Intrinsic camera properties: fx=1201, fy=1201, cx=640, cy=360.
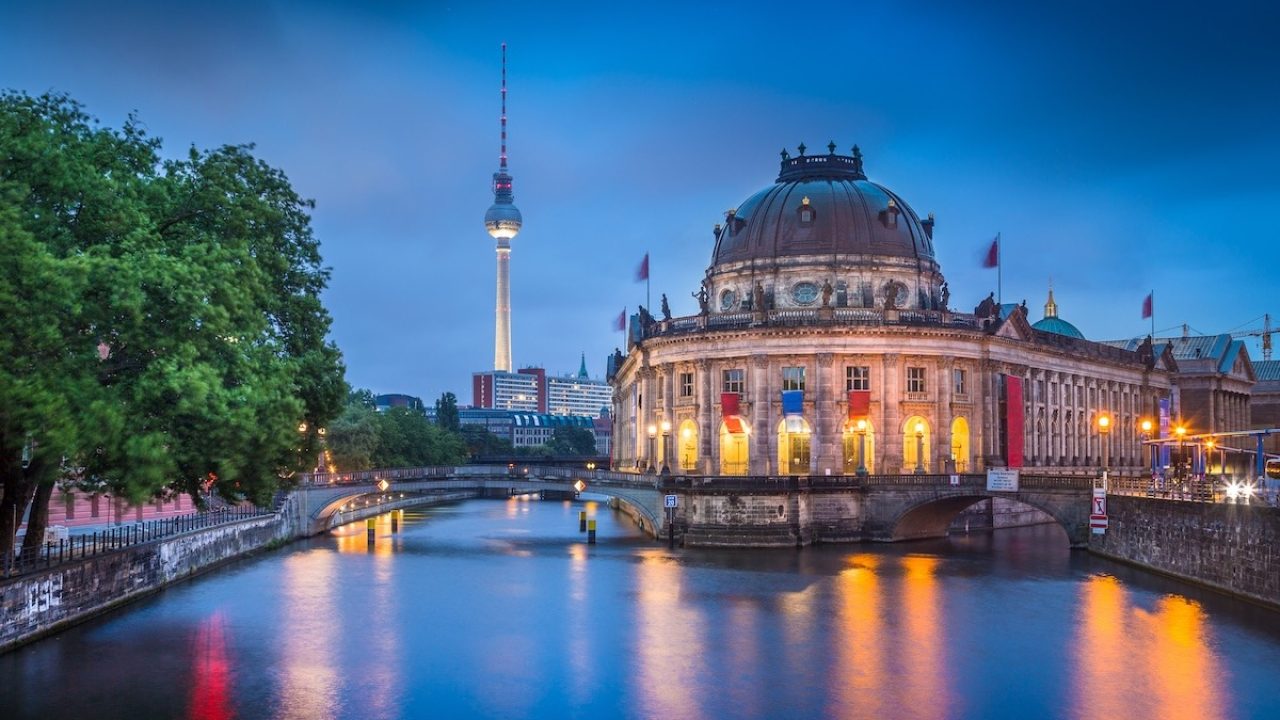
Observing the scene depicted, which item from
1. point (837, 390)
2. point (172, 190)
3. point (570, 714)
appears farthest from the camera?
point (837, 390)

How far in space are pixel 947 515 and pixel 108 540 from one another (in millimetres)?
61005

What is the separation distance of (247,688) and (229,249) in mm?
16264

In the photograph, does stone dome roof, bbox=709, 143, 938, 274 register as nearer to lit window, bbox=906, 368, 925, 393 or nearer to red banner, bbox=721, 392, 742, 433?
lit window, bbox=906, 368, 925, 393

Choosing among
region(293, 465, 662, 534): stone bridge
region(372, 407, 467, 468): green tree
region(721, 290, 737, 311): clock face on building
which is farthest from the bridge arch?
region(372, 407, 467, 468): green tree

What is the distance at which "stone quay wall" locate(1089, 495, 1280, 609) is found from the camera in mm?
53469

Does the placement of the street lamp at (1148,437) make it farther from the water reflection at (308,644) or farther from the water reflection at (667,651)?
the water reflection at (308,644)

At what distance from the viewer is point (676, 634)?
49.4 metres

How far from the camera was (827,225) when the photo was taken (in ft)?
359

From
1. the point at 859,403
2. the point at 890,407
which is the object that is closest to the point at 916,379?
the point at 890,407

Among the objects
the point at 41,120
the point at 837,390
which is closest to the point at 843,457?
the point at 837,390

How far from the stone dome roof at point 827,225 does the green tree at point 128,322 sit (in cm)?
6659

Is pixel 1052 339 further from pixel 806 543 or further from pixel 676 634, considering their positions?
pixel 676 634

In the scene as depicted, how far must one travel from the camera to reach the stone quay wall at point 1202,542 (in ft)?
175

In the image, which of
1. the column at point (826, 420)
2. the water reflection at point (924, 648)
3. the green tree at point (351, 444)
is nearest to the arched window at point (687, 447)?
the column at point (826, 420)
